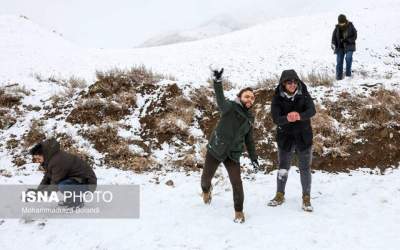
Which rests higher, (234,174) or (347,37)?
(347,37)

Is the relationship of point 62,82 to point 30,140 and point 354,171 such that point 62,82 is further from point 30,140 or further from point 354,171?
point 354,171

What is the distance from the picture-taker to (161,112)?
10.8m

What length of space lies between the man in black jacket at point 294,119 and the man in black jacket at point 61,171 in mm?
3048

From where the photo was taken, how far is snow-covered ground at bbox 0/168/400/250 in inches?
242

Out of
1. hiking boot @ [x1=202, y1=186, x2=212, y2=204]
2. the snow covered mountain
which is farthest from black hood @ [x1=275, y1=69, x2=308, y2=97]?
the snow covered mountain

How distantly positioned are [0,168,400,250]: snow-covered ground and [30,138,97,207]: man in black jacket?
506mm

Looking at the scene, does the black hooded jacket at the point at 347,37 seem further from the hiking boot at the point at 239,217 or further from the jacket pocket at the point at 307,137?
the hiking boot at the point at 239,217

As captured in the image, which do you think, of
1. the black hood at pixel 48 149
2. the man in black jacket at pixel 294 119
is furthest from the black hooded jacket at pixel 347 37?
the black hood at pixel 48 149

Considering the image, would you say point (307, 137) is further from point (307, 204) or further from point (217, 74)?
point (217, 74)

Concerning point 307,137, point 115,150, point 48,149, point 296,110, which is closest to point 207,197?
point 307,137

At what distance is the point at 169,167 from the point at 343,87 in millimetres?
5026

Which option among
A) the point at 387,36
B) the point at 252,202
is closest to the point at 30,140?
the point at 252,202

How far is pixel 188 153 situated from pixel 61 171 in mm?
3063

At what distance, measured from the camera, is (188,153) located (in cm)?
937
